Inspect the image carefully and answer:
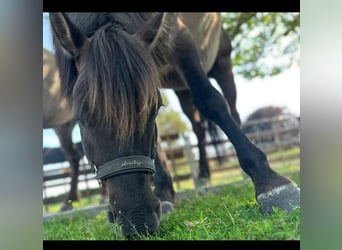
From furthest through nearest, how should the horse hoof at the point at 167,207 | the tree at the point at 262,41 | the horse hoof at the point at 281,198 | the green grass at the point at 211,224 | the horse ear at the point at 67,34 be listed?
1. the tree at the point at 262,41
2. the horse hoof at the point at 167,207
3. the horse hoof at the point at 281,198
4. the horse ear at the point at 67,34
5. the green grass at the point at 211,224

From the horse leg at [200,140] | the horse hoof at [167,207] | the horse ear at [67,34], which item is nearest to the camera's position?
the horse ear at [67,34]

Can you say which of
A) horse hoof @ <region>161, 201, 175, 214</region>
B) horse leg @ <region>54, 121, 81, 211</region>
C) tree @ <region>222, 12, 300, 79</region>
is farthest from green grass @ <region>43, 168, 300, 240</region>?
tree @ <region>222, 12, 300, 79</region>

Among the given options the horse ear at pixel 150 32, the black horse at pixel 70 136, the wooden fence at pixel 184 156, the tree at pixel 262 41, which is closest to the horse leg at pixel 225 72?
the black horse at pixel 70 136

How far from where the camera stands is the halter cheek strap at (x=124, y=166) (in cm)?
293

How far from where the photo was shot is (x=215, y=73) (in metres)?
5.04

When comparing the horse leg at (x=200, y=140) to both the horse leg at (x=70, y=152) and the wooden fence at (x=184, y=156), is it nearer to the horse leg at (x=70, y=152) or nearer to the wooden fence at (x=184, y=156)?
the wooden fence at (x=184, y=156)

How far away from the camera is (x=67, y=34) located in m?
3.12

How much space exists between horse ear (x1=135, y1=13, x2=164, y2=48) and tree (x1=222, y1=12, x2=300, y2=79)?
98.1 inches

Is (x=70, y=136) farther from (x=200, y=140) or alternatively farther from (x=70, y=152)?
(x=200, y=140)

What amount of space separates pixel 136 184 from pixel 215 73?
7.72 feet

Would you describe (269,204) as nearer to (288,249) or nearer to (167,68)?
(288,249)

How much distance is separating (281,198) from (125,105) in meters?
1.20

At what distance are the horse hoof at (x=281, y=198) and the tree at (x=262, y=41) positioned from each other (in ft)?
8.45

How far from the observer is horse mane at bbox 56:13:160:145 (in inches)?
116
